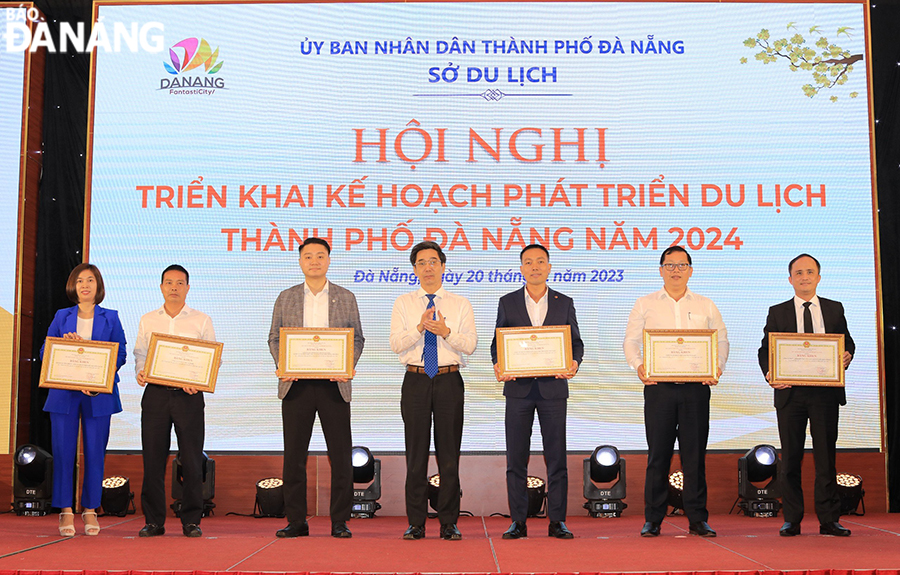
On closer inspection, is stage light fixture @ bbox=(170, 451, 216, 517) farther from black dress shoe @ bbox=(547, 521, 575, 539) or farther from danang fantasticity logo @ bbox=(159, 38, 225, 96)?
danang fantasticity logo @ bbox=(159, 38, 225, 96)

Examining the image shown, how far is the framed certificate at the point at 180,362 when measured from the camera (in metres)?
4.29

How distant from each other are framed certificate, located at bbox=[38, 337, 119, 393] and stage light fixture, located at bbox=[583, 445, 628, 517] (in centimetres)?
295

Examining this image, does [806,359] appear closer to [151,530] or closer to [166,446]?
[166,446]

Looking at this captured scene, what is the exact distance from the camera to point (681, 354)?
4266 mm

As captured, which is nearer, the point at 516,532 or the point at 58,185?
the point at 516,532

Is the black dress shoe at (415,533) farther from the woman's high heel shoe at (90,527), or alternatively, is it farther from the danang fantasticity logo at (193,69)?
the danang fantasticity logo at (193,69)

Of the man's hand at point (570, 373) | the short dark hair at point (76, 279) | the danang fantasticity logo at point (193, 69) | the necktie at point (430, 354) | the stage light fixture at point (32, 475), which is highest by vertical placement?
the danang fantasticity logo at point (193, 69)

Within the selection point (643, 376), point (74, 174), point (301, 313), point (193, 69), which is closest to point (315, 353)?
point (301, 313)

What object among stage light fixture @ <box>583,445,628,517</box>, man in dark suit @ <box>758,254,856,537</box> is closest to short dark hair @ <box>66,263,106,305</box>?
stage light fixture @ <box>583,445,628,517</box>

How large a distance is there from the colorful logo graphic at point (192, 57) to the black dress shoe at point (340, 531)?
3.38m

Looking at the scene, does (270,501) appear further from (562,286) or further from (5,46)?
(5,46)

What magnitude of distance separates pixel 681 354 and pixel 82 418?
10.7 ft

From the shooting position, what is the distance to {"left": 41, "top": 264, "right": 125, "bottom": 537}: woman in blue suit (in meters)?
4.42

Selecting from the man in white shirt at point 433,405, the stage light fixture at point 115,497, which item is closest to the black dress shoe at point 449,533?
the man in white shirt at point 433,405
